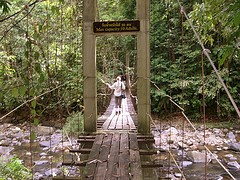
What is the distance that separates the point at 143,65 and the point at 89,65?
1.61ft

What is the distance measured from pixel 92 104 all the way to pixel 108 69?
594 cm

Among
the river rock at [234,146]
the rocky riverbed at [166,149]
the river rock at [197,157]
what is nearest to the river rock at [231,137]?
the rocky riverbed at [166,149]

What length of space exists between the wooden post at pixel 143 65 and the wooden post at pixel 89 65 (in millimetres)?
410

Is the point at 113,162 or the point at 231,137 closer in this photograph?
the point at 113,162

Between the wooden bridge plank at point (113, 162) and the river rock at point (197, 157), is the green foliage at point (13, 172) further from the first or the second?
the river rock at point (197, 157)

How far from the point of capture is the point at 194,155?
497 centimetres

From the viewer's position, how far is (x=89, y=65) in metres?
2.60

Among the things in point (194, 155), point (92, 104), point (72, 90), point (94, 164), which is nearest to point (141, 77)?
point (92, 104)

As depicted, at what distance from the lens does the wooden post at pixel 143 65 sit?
259cm

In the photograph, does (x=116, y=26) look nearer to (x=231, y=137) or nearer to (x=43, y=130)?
(x=231, y=137)

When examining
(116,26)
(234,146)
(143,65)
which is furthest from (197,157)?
(116,26)

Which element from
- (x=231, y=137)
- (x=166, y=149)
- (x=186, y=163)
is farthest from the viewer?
(x=231, y=137)

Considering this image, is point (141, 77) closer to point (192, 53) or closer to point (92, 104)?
point (92, 104)

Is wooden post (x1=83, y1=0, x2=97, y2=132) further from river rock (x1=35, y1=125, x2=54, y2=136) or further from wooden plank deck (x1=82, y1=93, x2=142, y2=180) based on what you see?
river rock (x1=35, y1=125, x2=54, y2=136)
